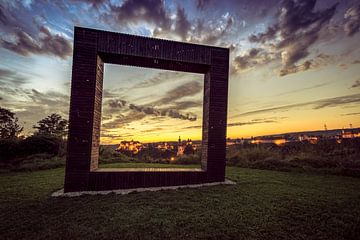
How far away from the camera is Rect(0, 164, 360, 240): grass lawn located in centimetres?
261

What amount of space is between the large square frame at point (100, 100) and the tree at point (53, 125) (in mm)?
13019

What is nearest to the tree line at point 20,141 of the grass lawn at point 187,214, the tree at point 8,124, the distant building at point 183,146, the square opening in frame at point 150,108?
the tree at point 8,124

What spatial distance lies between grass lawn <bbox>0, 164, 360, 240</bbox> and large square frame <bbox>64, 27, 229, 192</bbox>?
0.74 m

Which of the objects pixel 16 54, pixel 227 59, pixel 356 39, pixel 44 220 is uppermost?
pixel 356 39

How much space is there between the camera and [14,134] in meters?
13.5

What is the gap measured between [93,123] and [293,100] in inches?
392

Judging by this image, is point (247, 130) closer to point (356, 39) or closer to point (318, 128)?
point (318, 128)

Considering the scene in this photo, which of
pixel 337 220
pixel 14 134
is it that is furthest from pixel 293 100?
pixel 14 134

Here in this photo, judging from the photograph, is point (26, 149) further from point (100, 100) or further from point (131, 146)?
point (100, 100)

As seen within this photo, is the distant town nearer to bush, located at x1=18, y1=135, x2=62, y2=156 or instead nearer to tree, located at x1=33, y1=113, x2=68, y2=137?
bush, located at x1=18, y1=135, x2=62, y2=156

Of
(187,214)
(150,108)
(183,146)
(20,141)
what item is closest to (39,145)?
(20,141)

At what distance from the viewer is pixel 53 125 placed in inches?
656

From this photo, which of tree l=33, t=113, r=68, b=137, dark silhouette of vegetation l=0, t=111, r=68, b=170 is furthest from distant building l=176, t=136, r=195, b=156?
tree l=33, t=113, r=68, b=137

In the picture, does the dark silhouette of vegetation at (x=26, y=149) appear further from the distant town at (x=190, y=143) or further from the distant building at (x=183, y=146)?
the distant building at (x=183, y=146)
